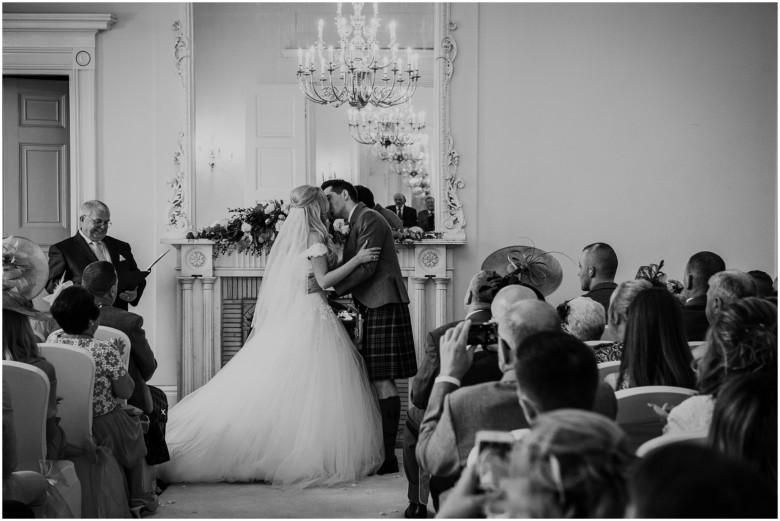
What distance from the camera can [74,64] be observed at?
6.78 m

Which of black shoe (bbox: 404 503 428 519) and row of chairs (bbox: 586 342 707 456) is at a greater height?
row of chairs (bbox: 586 342 707 456)

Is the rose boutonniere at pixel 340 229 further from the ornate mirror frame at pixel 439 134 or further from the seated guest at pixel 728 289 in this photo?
the seated guest at pixel 728 289

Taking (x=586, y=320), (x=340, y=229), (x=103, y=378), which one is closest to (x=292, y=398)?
(x=103, y=378)

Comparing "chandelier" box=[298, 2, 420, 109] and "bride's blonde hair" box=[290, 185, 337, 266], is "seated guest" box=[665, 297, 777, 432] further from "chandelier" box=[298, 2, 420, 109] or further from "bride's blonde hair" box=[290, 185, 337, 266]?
"chandelier" box=[298, 2, 420, 109]

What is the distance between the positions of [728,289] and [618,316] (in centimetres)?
54

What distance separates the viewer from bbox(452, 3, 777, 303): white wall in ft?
22.5

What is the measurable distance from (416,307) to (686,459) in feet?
17.8

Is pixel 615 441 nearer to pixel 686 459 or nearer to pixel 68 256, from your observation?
pixel 686 459

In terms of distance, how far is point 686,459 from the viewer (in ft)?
3.67

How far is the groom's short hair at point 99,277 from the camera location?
406cm

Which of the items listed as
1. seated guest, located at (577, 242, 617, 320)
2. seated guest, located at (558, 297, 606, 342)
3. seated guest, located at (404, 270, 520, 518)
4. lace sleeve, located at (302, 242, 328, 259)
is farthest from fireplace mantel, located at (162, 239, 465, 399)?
seated guest, located at (558, 297, 606, 342)

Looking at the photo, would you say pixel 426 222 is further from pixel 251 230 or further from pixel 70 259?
pixel 70 259

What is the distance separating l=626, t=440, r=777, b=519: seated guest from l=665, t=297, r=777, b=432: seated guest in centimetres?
117

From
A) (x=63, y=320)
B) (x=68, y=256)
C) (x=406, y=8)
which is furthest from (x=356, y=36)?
(x=63, y=320)
